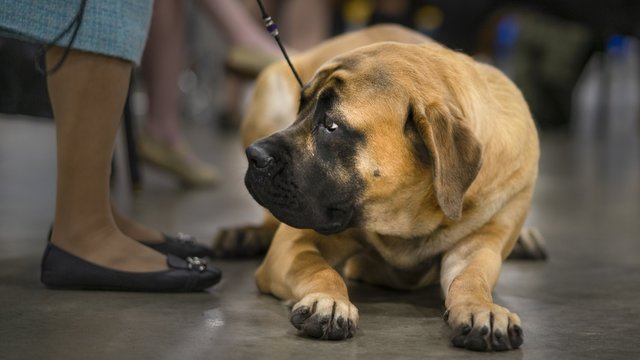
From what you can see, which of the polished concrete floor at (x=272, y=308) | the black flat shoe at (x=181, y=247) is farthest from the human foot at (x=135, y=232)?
the polished concrete floor at (x=272, y=308)

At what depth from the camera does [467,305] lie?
214 cm

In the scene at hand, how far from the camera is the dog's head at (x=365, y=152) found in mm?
2281

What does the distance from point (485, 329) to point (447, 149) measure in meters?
0.45

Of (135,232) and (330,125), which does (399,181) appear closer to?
(330,125)

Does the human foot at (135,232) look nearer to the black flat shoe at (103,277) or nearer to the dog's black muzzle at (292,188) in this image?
the black flat shoe at (103,277)

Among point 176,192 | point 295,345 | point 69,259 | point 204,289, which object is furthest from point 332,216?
point 176,192

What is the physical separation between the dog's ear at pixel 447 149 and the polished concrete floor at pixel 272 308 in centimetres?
34

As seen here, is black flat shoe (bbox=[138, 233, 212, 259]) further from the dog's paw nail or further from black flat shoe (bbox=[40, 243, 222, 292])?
the dog's paw nail

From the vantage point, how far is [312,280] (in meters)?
2.35

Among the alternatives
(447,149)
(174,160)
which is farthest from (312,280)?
(174,160)

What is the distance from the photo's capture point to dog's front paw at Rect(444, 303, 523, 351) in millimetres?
2064

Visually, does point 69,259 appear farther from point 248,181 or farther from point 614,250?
point 614,250

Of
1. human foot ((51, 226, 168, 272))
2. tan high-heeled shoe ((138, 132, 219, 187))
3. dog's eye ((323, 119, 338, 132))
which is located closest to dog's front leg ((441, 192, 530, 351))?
dog's eye ((323, 119, 338, 132))

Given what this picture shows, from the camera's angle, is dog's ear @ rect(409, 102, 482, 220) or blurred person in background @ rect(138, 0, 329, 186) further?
blurred person in background @ rect(138, 0, 329, 186)
